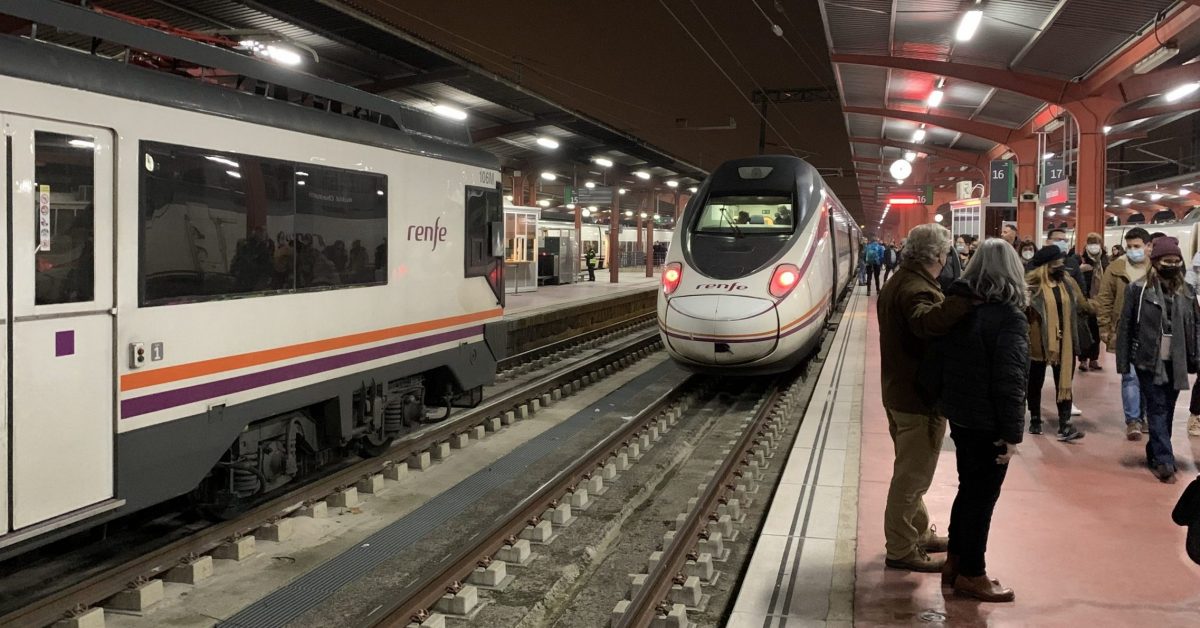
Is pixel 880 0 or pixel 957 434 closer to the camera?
pixel 957 434

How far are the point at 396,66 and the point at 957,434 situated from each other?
1249cm

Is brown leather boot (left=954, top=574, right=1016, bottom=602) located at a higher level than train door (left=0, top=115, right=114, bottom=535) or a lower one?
lower

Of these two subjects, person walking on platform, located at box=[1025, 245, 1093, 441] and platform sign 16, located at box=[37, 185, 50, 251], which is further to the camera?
person walking on platform, located at box=[1025, 245, 1093, 441]

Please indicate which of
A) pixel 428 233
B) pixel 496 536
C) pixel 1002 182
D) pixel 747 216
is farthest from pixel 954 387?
pixel 1002 182

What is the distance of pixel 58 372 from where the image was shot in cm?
407

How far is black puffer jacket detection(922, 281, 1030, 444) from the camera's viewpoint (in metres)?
3.83

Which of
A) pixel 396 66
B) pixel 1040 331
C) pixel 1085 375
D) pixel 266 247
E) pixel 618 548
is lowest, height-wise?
pixel 618 548

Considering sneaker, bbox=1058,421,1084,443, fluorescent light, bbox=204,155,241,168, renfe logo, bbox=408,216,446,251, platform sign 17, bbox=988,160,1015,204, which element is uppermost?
platform sign 17, bbox=988,160,1015,204

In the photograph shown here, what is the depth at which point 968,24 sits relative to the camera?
13.3m

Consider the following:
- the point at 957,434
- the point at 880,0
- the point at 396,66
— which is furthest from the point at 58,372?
the point at 880,0

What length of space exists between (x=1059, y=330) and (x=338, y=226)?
239 inches

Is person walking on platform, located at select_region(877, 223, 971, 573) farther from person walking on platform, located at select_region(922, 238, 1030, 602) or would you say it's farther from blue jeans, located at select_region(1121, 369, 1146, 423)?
blue jeans, located at select_region(1121, 369, 1146, 423)

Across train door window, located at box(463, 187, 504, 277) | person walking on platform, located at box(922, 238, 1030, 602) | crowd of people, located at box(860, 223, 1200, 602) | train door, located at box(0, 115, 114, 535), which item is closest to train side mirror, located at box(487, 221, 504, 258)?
train door window, located at box(463, 187, 504, 277)

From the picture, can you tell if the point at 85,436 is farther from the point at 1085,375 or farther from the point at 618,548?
the point at 1085,375
